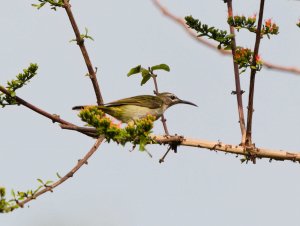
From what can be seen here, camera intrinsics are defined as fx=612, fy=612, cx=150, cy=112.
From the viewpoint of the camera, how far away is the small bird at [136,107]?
8.76 metres

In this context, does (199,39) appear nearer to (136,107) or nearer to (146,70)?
(146,70)

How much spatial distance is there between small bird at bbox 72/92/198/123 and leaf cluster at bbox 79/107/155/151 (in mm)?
3020

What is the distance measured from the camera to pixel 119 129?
491 centimetres

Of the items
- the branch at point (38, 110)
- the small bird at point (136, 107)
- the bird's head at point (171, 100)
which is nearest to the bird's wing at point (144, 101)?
the small bird at point (136, 107)

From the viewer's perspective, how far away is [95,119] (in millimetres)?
4875

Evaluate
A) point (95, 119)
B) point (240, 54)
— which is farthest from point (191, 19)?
point (95, 119)

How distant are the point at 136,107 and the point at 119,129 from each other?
14.2 ft

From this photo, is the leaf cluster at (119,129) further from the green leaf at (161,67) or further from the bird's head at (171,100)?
the bird's head at (171,100)

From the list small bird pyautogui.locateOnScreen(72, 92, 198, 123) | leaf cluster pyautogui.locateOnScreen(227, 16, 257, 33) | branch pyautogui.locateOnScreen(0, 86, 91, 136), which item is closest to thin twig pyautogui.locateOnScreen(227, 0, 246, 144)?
leaf cluster pyautogui.locateOnScreen(227, 16, 257, 33)

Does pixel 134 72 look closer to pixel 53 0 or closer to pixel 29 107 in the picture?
pixel 53 0

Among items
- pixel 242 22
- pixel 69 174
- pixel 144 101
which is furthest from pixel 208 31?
pixel 144 101

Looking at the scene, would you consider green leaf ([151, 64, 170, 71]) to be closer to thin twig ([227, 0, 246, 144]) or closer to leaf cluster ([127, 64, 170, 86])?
leaf cluster ([127, 64, 170, 86])

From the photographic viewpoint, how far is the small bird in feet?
28.7

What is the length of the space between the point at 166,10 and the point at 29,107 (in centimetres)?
318
